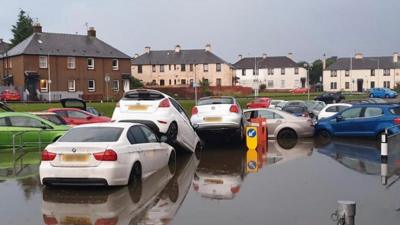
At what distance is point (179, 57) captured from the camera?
3676 inches

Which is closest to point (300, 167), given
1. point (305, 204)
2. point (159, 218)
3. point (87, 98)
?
point (305, 204)

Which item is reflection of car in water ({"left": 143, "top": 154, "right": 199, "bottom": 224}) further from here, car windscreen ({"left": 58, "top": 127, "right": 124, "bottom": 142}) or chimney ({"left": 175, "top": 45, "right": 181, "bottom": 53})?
chimney ({"left": 175, "top": 45, "right": 181, "bottom": 53})

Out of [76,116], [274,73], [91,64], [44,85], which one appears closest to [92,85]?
[91,64]

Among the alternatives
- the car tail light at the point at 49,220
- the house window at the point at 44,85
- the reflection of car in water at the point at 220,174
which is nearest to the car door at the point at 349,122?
the reflection of car in water at the point at 220,174

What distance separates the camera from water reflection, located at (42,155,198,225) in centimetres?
849

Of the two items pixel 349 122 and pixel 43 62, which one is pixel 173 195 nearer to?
pixel 349 122

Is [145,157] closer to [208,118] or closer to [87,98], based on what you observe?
[208,118]

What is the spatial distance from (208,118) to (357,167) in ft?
18.3

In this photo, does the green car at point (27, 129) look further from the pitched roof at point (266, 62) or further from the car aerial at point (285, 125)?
the pitched roof at point (266, 62)

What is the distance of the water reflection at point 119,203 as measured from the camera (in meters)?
8.49

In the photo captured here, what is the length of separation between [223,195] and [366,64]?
97466 millimetres

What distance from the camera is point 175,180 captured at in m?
12.1

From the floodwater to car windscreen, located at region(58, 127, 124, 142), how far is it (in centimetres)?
100

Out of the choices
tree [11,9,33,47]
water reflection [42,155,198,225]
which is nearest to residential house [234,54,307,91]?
tree [11,9,33,47]
